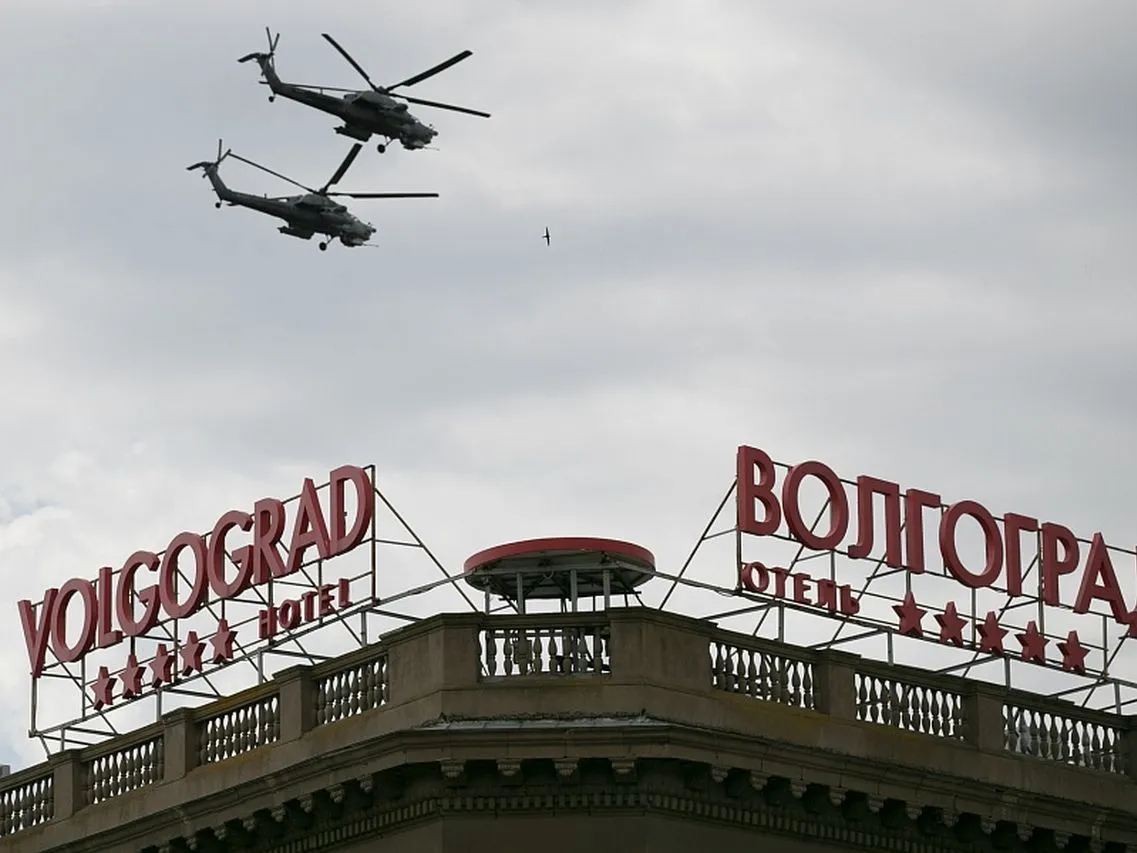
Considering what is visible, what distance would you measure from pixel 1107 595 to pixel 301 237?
1847 inches

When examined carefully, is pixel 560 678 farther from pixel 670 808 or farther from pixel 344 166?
pixel 344 166

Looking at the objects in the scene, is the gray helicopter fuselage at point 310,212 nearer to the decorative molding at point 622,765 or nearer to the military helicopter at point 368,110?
the military helicopter at point 368,110

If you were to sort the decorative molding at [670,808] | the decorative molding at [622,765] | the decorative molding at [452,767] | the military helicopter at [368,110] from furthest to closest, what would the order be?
1. the military helicopter at [368,110]
2. the decorative molding at [670,808]
3. the decorative molding at [452,767]
4. the decorative molding at [622,765]

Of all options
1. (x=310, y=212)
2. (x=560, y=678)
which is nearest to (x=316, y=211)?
(x=310, y=212)

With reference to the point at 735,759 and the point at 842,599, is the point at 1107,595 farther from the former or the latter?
the point at 735,759

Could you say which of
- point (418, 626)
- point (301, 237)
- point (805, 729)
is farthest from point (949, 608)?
point (301, 237)

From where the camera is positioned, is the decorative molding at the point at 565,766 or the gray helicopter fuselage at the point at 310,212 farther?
the gray helicopter fuselage at the point at 310,212

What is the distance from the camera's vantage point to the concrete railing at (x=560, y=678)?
50.4 metres

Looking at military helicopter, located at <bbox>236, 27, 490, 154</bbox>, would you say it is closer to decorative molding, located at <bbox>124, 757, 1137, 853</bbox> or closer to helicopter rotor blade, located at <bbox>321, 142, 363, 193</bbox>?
helicopter rotor blade, located at <bbox>321, 142, 363, 193</bbox>

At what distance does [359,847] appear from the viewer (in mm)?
50812

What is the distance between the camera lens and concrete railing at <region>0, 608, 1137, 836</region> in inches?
1984

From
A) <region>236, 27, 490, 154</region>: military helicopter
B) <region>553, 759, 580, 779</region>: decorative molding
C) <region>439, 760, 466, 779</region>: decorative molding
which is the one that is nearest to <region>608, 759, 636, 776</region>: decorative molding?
<region>553, 759, 580, 779</region>: decorative molding

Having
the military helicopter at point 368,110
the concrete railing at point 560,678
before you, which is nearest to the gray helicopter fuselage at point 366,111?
the military helicopter at point 368,110

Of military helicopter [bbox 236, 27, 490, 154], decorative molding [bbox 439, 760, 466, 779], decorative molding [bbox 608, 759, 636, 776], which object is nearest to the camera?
decorative molding [bbox 608, 759, 636, 776]
